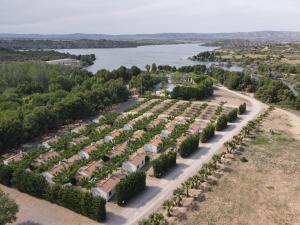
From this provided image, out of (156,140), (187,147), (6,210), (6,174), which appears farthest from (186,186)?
(6,174)

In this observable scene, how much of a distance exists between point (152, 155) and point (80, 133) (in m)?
11.7

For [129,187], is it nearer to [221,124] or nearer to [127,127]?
[127,127]

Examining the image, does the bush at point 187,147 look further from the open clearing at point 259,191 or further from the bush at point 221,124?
the bush at point 221,124

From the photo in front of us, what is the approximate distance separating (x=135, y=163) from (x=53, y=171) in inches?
336

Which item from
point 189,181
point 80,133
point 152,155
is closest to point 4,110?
point 80,133

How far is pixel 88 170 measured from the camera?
3469 cm

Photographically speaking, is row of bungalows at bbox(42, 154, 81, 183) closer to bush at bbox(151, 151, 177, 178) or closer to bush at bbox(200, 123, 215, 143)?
bush at bbox(151, 151, 177, 178)

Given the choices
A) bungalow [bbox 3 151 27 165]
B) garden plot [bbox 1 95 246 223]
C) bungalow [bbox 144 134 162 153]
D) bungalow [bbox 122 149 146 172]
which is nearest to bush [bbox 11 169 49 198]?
garden plot [bbox 1 95 246 223]

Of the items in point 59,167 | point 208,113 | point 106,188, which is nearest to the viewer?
point 106,188

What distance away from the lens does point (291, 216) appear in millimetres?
28062

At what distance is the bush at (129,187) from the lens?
1155 inches

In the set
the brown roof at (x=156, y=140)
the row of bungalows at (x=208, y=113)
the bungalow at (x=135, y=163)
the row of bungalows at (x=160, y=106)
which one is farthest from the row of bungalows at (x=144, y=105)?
the bungalow at (x=135, y=163)

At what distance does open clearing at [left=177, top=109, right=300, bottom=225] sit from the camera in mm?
27703

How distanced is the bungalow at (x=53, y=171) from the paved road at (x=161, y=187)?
755 cm
